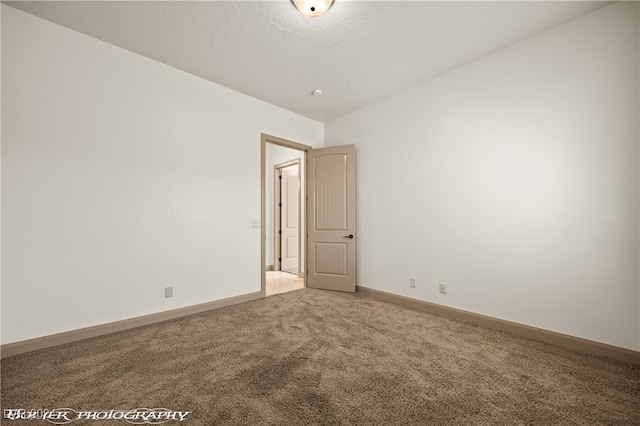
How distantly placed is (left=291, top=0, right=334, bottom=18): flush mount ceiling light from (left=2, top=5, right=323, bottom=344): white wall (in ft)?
5.98

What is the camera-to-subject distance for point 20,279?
2.22 meters

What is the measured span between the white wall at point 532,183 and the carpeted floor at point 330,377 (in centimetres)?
48

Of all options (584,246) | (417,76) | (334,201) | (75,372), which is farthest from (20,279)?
(584,246)

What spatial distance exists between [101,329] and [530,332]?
4221mm

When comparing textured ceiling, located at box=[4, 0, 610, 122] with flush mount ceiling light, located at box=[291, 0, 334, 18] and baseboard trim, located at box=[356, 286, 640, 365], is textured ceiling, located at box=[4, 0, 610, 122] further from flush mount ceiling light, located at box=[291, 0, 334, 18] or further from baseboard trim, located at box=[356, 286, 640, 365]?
baseboard trim, located at box=[356, 286, 640, 365]

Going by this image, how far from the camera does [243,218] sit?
3.74 m

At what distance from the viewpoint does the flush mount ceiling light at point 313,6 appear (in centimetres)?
212

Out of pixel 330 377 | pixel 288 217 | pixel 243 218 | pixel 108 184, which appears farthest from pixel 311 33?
pixel 288 217

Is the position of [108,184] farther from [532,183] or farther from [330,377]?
[532,183]

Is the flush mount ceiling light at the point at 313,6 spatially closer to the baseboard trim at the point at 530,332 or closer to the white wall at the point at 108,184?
the white wall at the point at 108,184

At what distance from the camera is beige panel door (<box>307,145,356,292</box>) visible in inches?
167

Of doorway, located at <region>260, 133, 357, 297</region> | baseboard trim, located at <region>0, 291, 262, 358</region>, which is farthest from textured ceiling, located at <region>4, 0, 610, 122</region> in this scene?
baseboard trim, located at <region>0, 291, 262, 358</region>

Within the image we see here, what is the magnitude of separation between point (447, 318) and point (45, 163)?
4393 millimetres

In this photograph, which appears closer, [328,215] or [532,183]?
[532,183]
